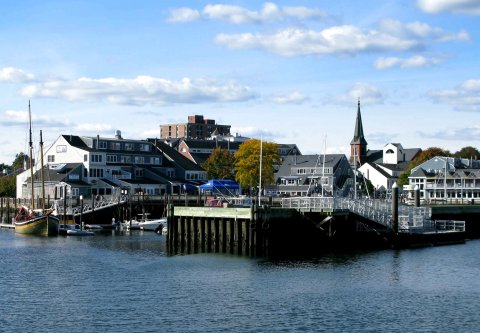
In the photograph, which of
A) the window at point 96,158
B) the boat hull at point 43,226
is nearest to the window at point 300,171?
the window at point 96,158

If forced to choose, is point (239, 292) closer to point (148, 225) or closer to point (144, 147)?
point (148, 225)

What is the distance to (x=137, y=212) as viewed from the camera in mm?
113625

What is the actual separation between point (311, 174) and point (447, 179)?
2801 cm

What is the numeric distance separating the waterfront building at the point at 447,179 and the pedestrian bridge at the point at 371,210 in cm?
7095

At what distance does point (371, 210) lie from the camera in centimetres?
7281

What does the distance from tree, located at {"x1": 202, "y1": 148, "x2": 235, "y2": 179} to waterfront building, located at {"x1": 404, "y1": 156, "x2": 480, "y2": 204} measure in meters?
36.2

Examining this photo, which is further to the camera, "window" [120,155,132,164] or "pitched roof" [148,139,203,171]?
"pitched roof" [148,139,203,171]

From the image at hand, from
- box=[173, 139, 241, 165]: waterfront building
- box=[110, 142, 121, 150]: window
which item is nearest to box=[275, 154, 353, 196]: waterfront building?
box=[173, 139, 241, 165]: waterfront building

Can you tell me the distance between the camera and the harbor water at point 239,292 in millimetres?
38406

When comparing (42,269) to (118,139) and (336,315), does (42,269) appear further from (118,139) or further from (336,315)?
(118,139)

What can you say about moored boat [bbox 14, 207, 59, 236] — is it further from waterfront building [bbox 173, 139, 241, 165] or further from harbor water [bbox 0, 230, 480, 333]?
waterfront building [bbox 173, 139, 241, 165]

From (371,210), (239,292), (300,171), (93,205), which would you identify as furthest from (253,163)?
(239,292)

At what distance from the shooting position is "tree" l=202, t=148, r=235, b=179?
159 metres

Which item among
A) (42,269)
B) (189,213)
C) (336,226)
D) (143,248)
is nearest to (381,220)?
(336,226)
